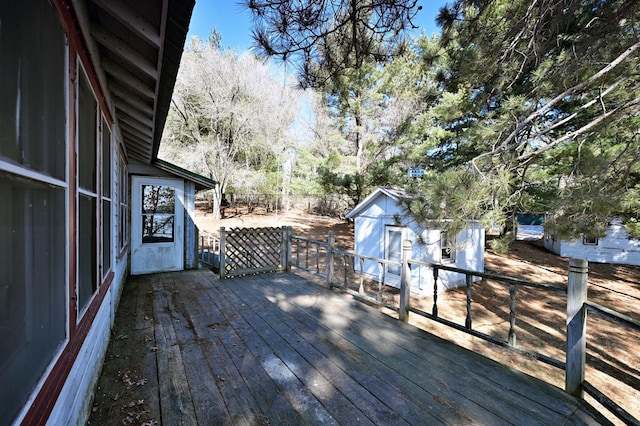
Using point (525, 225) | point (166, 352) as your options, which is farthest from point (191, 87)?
point (525, 225)

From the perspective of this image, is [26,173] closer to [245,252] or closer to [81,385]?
[81,385]

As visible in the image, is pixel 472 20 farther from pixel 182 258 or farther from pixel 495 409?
pixel 182 258

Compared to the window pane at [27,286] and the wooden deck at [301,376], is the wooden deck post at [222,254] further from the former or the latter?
the window pane at [27,286]

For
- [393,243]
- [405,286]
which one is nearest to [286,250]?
[393,243]

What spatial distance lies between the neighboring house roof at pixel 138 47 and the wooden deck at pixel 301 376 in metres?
2.36

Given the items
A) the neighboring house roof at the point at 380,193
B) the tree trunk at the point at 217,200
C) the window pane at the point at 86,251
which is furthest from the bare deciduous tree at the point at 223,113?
the window pane at the point at 86,251

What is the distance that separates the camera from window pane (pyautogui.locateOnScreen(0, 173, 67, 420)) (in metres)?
0.82

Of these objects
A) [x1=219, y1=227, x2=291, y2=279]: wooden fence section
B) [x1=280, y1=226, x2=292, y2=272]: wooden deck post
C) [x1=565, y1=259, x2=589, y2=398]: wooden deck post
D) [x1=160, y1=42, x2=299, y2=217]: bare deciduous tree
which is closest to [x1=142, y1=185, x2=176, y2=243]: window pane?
[x1=219, y1=227, x2=291, y2=279]: wooden fence section

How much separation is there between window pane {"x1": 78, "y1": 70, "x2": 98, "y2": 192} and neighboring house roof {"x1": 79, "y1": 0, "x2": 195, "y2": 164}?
282 mm

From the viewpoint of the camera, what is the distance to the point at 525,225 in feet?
70.4

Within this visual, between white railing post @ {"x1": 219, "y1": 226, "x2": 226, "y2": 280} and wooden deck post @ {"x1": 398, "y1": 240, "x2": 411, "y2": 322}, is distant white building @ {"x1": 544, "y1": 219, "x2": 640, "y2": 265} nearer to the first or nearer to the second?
wooden deck post @ {"x1": 398, "y1": 240, "x2": 411, "y2": 322}

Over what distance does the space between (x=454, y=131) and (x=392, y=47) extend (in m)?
8.22

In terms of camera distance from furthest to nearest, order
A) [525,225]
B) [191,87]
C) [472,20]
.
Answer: [525,225] < [191,87] < [472,20]

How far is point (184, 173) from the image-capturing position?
6.27 m
